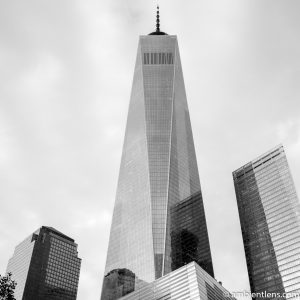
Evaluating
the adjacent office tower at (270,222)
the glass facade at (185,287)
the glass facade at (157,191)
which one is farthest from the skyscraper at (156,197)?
the adjacent office tower at (270,222)

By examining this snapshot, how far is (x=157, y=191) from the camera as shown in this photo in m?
146

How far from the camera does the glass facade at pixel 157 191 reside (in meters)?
134

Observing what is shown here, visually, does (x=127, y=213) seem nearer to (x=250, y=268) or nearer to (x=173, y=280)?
(x=173, y=280)

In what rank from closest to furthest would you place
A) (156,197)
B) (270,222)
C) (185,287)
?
1. (185,287)
2. (156,197)
3. (270,222)

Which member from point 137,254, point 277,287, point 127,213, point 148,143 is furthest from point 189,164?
point 277,287

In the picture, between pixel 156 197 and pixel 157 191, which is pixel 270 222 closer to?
pixel 157 191

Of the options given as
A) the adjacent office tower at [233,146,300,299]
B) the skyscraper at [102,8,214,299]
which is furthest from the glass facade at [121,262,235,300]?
the adjacent office tower at [233,146,300,299]

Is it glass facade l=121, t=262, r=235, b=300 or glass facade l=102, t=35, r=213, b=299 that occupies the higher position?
glass facade l=102, t=35, r=213, b=299

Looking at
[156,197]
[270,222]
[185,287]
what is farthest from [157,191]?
[270,222]

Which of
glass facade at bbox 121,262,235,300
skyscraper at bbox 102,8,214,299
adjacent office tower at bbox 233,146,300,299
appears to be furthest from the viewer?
adjacent office tower at bbox 233,146,300,299

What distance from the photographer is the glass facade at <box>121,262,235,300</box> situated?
104188 mm

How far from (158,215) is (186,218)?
13107 mm

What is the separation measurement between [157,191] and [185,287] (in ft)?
151

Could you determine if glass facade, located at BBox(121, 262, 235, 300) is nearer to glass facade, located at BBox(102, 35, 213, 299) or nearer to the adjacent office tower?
glass facade, located at BBox(102, 35, 213, 299)
